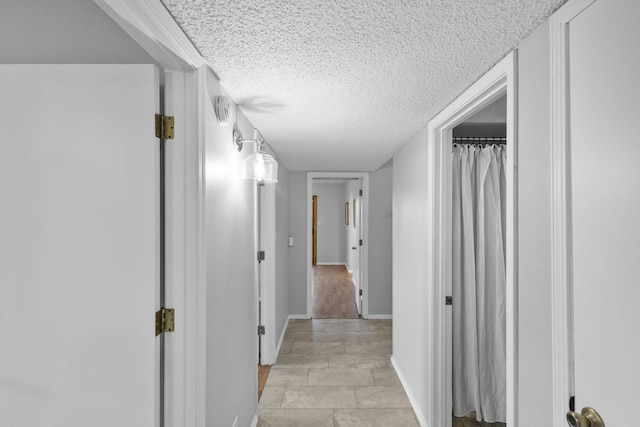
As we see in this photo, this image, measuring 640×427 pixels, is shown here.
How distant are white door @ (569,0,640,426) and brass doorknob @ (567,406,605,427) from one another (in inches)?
0.7

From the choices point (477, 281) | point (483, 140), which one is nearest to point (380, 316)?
point (477, 281)

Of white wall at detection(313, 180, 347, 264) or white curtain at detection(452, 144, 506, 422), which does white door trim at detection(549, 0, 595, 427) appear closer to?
white curtain at detection(452, 144, 506, 422)

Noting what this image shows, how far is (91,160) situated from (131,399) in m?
0.89

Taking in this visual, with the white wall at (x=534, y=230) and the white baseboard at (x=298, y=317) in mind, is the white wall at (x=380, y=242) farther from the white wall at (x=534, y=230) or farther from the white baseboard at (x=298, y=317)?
the white wall at (x=534, y=230)

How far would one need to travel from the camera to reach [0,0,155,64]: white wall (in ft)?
3.58

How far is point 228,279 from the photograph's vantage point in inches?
68.6

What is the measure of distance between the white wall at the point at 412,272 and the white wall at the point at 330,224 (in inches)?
233

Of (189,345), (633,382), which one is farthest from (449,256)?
(189,345)

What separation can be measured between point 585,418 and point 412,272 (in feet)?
5.78

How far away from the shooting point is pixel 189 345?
129 centimetres

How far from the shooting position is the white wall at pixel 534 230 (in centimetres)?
108

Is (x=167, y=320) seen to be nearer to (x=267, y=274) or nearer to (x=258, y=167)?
(x=258, y=167)

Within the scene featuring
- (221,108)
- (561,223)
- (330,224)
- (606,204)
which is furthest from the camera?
(330,224)

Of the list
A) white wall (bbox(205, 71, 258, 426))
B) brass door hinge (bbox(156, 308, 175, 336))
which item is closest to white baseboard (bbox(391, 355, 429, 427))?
white wall (bbox(205, 71, 258, 426))
